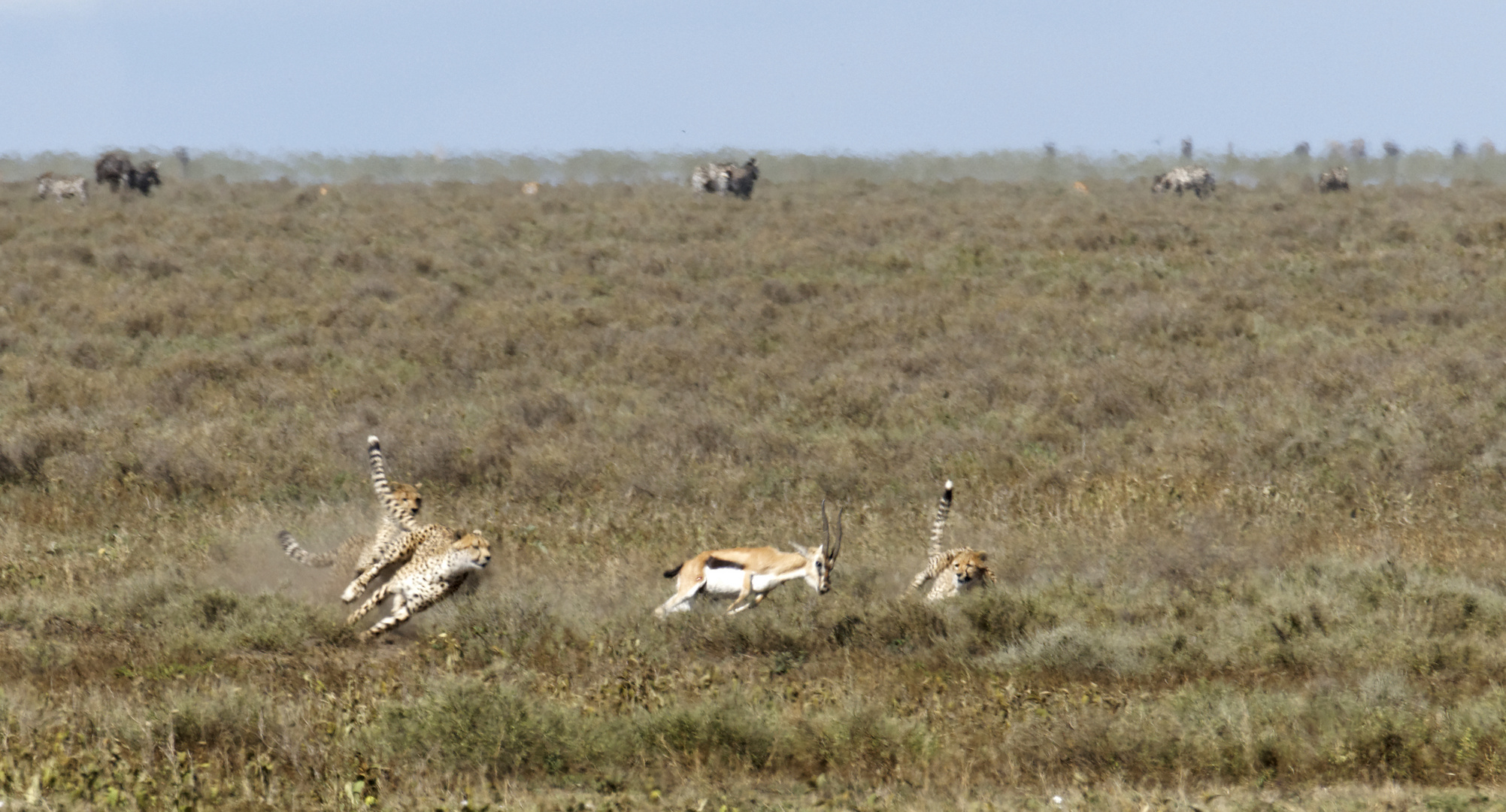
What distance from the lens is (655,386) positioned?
18.4 m

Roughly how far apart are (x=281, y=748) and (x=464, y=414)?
34.8 ft

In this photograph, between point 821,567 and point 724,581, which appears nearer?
point 724,581

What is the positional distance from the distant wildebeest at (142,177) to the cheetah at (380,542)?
1561 inches

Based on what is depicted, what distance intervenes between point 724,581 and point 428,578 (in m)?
2.07

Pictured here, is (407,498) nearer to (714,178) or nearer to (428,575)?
(428,575)

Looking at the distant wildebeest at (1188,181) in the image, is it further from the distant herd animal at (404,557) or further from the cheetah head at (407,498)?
the distant herd animal at (404,557)

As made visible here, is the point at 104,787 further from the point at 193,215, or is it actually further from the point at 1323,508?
the point at 193,215

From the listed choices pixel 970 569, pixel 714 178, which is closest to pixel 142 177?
pixel 714 178

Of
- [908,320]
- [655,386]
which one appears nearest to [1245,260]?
[908,320]

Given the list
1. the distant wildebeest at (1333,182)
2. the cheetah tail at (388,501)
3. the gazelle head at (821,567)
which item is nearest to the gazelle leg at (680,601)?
the gazelle head at (821,567)

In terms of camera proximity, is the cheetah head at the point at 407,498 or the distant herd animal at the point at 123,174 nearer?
the cheetah head at the point at 407,498

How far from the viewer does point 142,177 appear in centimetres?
4600

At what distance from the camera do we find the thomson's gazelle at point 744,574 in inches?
379

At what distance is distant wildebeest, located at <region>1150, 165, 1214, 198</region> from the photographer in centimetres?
5006
